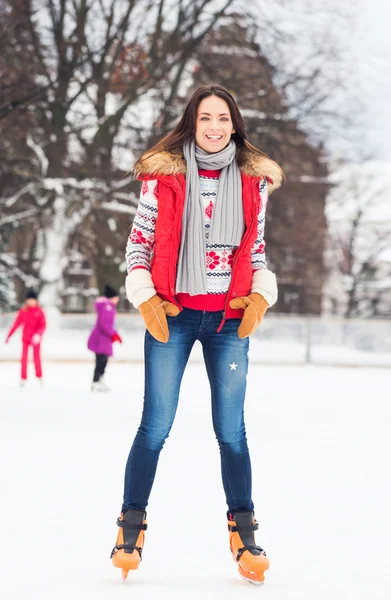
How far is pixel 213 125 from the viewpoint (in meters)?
3.66

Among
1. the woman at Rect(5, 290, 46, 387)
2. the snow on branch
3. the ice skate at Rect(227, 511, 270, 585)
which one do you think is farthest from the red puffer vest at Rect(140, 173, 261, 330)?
the snow on branch

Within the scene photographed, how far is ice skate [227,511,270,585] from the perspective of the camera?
11.5ft

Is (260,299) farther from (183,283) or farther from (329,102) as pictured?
(329,102)

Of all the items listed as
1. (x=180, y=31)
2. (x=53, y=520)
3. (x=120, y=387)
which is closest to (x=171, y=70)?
(x=180, y=31)

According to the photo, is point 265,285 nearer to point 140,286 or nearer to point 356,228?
point 140,286

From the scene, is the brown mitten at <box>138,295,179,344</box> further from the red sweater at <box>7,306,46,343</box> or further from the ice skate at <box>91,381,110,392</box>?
the red sweater at <box>7,306,46,343</box>

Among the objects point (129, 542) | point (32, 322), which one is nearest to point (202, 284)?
point (129, 542)

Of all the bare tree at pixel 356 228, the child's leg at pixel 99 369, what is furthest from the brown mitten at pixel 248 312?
the bare tree at pixel 356 228

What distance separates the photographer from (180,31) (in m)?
22.6

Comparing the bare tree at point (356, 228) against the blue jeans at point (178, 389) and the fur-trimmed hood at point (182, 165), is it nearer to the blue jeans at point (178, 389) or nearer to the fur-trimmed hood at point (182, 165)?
the fur-trimmed hood at point (182, 165)

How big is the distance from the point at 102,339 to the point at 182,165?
29.4ft

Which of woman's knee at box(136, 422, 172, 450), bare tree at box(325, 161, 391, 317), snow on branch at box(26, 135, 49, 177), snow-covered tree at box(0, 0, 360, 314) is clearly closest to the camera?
woman's knee at box(136, 422, 172, 450)

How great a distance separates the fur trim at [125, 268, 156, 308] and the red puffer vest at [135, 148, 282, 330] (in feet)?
0.12

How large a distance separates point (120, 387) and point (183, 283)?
9.55 meters
